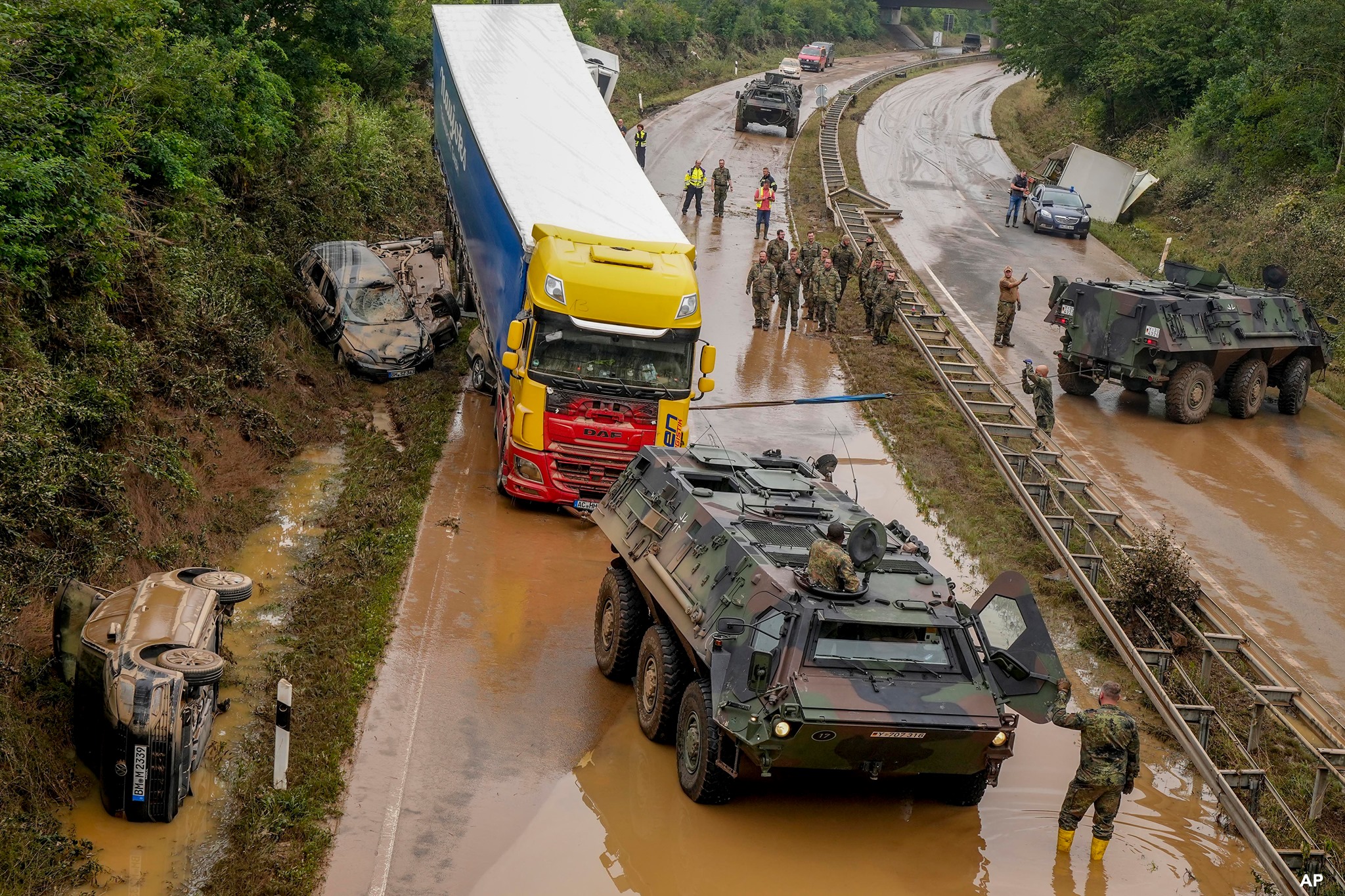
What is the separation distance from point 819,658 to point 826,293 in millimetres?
15619

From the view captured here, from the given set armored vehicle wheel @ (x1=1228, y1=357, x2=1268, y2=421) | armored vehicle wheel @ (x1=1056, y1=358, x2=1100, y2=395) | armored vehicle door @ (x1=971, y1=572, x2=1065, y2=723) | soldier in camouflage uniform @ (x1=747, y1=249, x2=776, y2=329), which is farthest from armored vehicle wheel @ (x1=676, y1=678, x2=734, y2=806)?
soldier in camouflage uniform @ (x1=747, y1=249, x2=776, y2=329)

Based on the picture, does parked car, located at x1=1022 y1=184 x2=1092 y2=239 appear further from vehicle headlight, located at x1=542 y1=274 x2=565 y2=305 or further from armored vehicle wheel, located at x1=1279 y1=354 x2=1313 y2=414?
vehicle headlight, located at x1=542 y1=274 x2=565 y2=305

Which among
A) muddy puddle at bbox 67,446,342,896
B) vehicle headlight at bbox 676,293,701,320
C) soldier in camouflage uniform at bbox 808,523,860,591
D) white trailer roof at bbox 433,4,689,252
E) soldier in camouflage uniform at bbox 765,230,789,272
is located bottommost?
muddy puddle at bbox 67,446,342,896

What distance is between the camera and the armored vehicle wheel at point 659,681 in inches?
420

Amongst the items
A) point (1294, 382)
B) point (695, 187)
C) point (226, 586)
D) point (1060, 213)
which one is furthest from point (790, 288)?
point (226, 586)

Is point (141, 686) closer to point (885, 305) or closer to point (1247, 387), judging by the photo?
point (885, 305)

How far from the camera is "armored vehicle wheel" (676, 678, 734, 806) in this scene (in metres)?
9.64

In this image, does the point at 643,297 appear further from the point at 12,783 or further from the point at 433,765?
the point at 12,783

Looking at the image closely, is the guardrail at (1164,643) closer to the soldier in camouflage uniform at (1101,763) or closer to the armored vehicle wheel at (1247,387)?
the soldier in camouflage uniform at (1101,763)

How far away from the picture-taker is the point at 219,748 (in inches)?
404

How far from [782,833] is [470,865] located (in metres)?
2.33

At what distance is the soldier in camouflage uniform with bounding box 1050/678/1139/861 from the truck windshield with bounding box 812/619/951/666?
977 mm

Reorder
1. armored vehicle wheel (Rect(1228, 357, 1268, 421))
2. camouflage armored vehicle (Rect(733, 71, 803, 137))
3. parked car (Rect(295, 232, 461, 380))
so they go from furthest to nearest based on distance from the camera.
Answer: camouflage armored vehicle (Rect(733, 71, 803, 137)) < armored vehicle wheel (Rect(1228, 357, 1268, 421)) < parked car (Rect(295, 232, 461, 380))

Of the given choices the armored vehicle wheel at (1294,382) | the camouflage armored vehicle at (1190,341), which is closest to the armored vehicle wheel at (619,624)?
the camouflage armored vehicle at (1190,341)
